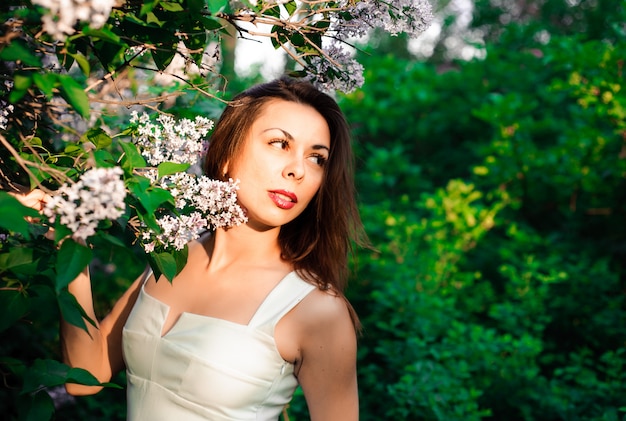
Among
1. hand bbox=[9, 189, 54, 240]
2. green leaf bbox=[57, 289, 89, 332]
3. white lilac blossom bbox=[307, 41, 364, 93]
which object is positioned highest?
white lilac blossom bbox=[307, 41, 364, 93]

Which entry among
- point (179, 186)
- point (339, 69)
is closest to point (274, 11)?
point (339, 69)

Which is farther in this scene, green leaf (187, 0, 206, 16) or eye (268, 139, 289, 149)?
eye (268, 139, 289, 149)

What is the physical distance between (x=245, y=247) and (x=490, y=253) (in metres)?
Result: 2.50

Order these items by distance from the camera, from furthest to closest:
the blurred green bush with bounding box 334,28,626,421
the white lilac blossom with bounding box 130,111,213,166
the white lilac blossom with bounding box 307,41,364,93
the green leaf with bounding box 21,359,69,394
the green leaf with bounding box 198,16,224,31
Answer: the blurred green bush with bounding box 334,28,626,421 < the white lilac blossom with bounding box 307,41,364,93 < the white lilac blossom with bounding box 130,111,213,166 < the green leaf with bounding box 198,16,224,31 < the green leaf with bounding box 21,359,69,394

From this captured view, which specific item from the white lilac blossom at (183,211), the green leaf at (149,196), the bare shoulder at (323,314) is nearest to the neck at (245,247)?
the bare shoulder at (323,314)

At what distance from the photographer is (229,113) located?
7.19 ft

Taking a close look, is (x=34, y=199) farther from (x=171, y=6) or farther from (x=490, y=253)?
(x=490, y=253)

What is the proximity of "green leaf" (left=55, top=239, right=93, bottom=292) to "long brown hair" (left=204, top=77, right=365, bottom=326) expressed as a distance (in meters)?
1.08

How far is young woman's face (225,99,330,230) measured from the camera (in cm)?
199

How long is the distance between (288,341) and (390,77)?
390cm

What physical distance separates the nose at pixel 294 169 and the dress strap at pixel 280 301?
35 centimetres

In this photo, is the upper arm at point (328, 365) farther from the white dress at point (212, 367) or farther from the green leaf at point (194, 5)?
the green leaf at point (194, 5)

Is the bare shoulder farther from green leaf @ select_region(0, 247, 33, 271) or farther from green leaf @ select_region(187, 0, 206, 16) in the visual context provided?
green leaf @ select_region(187, 0, 206, 16)

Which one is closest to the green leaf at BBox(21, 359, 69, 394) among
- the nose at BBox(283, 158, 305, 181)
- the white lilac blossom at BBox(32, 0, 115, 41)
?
the white lilac blossom at BBox(32, 0, 115, 41)
